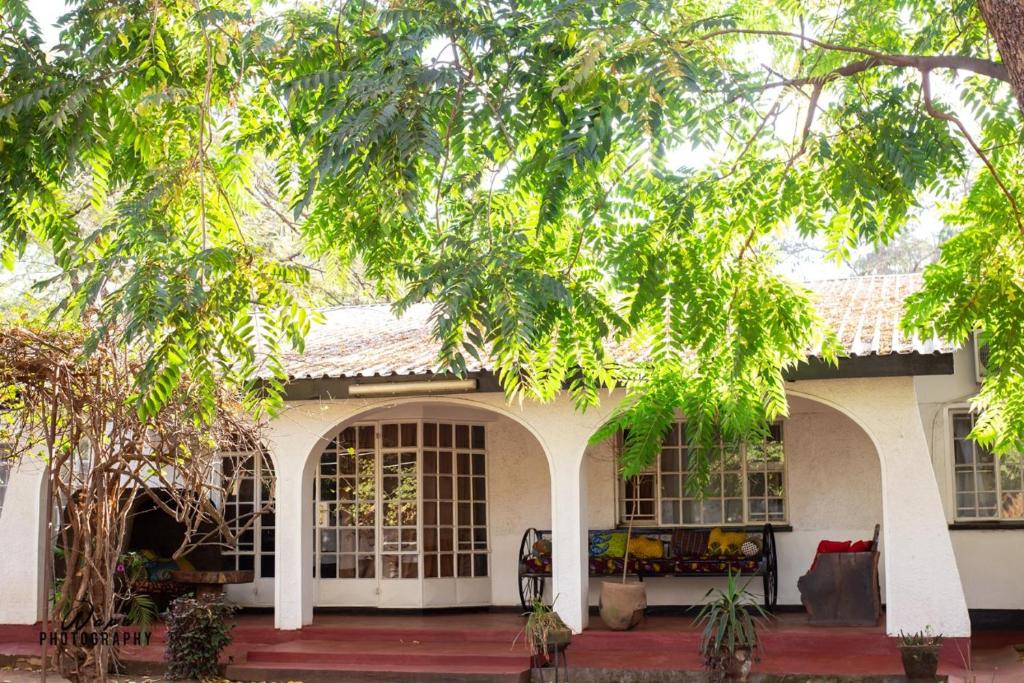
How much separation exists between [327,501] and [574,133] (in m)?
10.9

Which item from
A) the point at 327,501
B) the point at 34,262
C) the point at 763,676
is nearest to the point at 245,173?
the point at 763,676

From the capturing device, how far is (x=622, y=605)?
12.8m

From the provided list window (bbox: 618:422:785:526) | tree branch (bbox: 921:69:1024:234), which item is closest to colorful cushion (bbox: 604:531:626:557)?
window (bbox: 618:422:785:526)

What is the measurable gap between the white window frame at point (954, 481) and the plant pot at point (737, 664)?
16.8 ft

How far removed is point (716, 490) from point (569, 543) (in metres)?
2.94

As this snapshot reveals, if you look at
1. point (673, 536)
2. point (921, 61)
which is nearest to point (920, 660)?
point (673, 536)

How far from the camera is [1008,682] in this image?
10688 millimetres

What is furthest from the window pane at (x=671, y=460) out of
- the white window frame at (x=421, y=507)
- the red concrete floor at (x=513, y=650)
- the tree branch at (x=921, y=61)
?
the tree branch at (x=921, y=61)

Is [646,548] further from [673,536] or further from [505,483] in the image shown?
[505,483]

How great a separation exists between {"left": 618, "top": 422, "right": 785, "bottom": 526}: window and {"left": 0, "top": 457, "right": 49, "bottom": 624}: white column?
705 centimetres

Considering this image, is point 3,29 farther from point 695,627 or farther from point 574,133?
point 695,627

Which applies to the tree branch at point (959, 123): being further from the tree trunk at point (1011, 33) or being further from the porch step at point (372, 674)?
the porch step at point (372, 674)

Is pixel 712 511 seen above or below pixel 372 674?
above

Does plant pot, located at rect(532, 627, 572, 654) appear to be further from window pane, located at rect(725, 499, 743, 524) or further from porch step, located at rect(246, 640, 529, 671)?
window pane, located at rect(725, 499, 743, 524)
